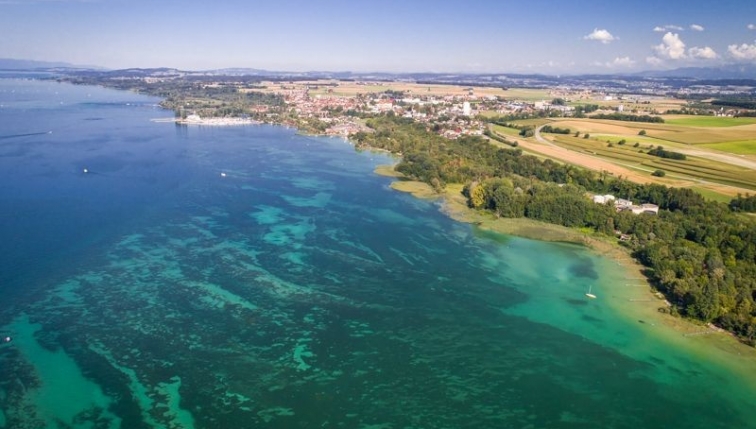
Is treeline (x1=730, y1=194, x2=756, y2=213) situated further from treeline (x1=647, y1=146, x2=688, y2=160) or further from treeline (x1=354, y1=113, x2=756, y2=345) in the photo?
treeline (x1=647, y1=146, x2=688, y2=160)

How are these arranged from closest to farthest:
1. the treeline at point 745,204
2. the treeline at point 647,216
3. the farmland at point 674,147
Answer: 1. the treeline at point 647,216
2. the treeline at point 745,204
3. the farmland at point 674,147

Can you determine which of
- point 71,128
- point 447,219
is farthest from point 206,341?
point 71,128

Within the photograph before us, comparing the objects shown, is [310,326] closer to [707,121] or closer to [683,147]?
[683,147]

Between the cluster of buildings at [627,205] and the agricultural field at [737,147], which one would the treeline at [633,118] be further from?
the cluster of buildings at [627,205]

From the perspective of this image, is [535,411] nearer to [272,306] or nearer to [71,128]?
[272,306]

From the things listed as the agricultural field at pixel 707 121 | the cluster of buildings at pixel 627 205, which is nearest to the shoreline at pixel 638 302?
the cluster of buildings at pixel 627 205
